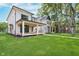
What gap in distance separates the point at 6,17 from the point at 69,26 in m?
0.86

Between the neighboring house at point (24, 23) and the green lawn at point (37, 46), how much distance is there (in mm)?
86

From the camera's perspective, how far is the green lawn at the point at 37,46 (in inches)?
121

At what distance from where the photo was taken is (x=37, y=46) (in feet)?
10.2

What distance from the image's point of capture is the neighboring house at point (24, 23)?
10.3ft

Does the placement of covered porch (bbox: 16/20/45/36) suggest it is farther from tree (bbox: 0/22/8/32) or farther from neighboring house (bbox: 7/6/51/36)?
tree (bbox: 0/22/8/32)

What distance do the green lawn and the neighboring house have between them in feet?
0.28

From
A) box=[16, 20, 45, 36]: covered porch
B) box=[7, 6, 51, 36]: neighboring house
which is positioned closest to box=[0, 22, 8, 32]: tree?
box=[7, 6, 51, 36]: neighboring house

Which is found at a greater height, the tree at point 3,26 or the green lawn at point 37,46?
the tree at point 3,26

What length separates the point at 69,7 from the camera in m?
3.13

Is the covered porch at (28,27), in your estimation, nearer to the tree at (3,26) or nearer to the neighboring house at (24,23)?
the neighboring house at (24,23)

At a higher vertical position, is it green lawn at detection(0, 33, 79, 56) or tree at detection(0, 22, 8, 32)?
tree at detection(0, 22, 8, 32)

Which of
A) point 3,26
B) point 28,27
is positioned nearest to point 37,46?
point 28,27

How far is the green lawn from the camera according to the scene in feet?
10.1

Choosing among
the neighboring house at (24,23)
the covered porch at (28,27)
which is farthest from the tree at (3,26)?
the covered porch at (28,27)
